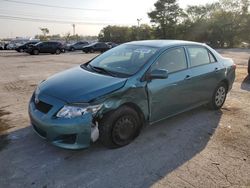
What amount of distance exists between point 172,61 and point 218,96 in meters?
1.69

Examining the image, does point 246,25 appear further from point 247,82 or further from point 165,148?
point 165,148

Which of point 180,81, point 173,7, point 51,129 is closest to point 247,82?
point 180,81

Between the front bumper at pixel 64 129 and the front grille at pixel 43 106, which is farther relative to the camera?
the front grille at pixel 43 106

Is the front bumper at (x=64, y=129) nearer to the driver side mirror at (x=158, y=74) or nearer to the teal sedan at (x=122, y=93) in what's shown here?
the teal sedan at (x=122, y=93)

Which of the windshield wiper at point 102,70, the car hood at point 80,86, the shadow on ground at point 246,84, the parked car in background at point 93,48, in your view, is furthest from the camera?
the parked car in background at point 93,48

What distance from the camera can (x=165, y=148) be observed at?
13.1 ft

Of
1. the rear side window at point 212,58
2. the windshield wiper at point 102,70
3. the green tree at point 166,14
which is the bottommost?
the windshield wiper at point 102,70

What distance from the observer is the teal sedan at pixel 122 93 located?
352 cm

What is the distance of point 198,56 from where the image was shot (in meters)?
5.18

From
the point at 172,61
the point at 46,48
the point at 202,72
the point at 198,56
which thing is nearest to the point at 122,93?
the point at 172,61

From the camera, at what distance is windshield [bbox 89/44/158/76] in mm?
4293

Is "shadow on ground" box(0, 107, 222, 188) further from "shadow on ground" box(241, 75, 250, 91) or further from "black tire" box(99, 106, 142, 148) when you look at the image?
"shadow on ground" box(241, 75, 250, 91)

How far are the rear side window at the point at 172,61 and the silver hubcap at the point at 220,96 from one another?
1.33 m

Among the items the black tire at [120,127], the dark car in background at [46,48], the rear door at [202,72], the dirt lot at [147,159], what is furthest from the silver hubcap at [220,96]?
the dark car in background at [46,48]
